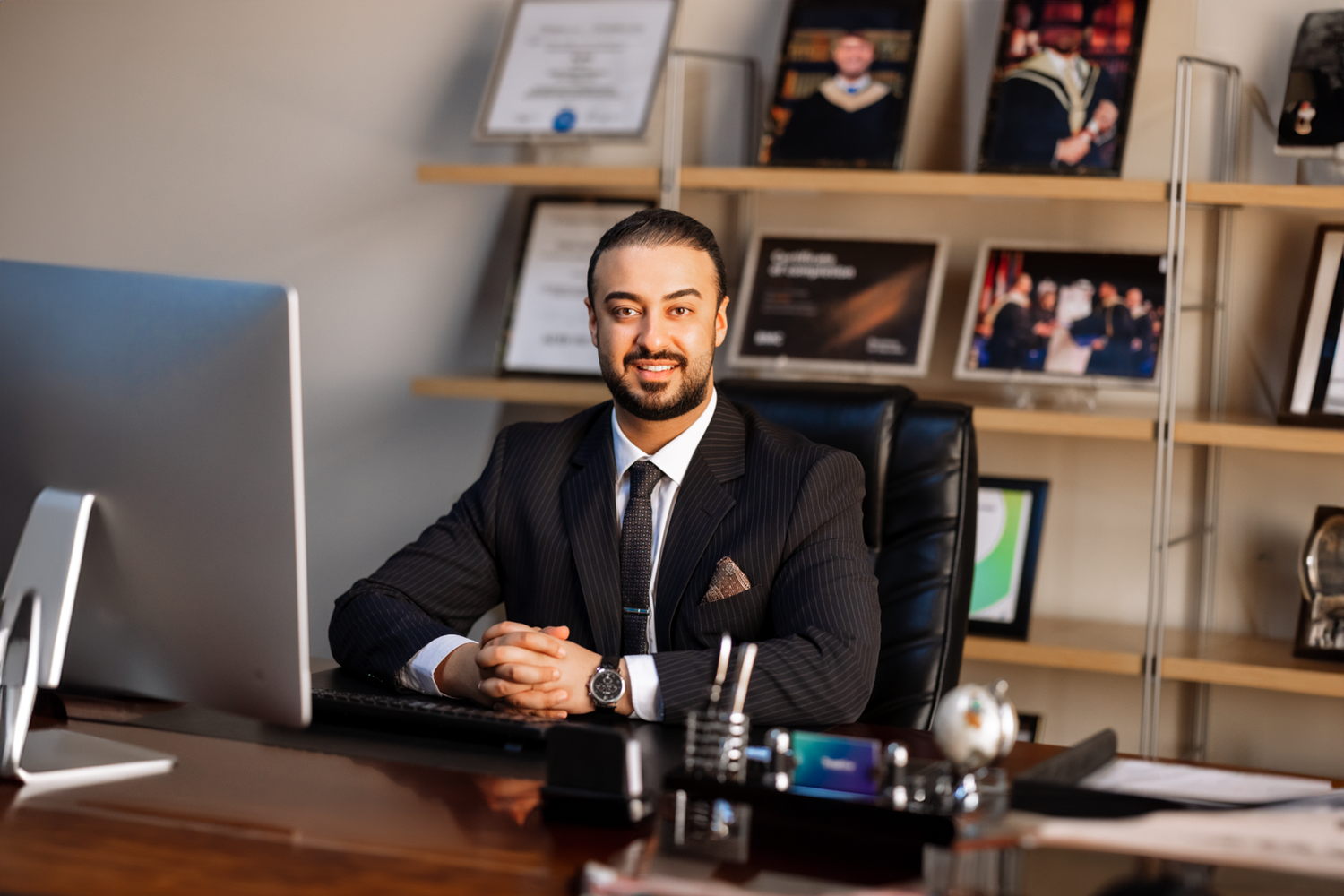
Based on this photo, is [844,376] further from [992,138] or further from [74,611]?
[74,611]

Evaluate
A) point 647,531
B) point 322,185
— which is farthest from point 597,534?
point 322,185

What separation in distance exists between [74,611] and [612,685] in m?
0.59

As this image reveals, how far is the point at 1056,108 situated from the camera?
104 inches

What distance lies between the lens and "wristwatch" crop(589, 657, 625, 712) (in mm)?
1630

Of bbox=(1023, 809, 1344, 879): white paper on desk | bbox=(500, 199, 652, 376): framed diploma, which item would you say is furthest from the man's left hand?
bbox=(500, 199, 652, 376): framed diploma

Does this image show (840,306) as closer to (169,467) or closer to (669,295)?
(669,295)

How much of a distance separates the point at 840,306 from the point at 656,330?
100cm

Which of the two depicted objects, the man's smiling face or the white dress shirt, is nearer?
the white dress shirt

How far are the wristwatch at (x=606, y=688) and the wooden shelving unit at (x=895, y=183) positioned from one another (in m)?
1.37

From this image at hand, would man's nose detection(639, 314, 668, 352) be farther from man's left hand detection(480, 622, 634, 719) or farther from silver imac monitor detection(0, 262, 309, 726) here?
silver imac monitor detection(0, 262, 309, 726)

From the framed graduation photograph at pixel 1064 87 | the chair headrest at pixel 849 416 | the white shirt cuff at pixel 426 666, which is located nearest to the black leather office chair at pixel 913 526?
the chair headrest at pixel 849 416

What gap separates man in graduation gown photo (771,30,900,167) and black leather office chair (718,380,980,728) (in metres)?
0.86

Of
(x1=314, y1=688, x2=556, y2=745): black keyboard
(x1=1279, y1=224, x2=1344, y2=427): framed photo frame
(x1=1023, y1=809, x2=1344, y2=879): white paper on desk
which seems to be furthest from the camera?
(x1=1279, y1=224, x2=1344, y2=427): framed photo frame

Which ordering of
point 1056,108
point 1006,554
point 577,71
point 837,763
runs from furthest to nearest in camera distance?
point 577,71 → point 1006,554 → point 1056,108 → point 837,763
